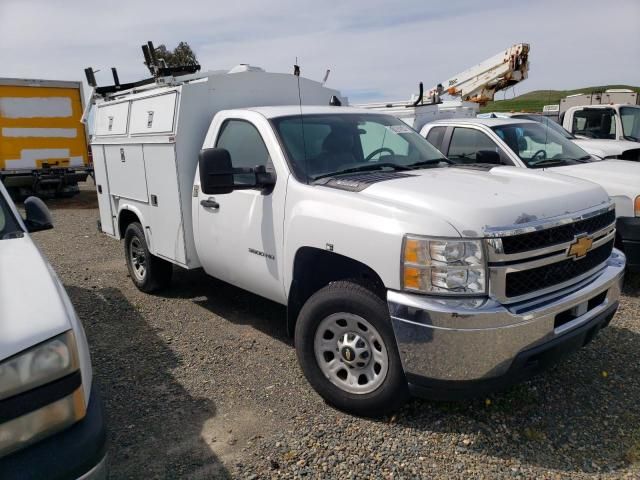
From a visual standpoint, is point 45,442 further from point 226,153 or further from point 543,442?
point 543,442

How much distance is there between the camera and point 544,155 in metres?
6.75

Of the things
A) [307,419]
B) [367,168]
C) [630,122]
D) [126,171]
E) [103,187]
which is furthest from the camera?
[630,122]

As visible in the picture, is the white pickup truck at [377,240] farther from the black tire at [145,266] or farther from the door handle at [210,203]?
the black tire at [145,266]

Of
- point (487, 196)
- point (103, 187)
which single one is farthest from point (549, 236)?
point (103, 187)

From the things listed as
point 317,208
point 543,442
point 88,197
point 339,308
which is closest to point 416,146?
point 317,208

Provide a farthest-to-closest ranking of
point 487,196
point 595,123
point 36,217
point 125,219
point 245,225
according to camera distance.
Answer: point 595,123 < point 125,219 < point 245,225 < point 36,217 < point 487,196

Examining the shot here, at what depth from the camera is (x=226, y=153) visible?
3.78 metres

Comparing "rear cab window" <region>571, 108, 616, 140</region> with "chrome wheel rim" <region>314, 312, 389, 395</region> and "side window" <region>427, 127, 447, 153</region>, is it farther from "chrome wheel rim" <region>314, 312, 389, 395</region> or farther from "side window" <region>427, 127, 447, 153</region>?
"chrome wheel rim" <region>314, 312, 389, 395</region>

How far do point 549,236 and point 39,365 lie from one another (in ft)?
8.52

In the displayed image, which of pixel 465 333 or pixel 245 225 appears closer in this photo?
pixel 465 333

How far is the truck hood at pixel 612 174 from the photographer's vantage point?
18.5 ft

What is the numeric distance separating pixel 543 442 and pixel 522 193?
4.80 ft

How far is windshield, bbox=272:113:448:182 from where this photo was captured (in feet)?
13.0

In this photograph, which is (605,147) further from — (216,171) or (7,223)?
(7,223)
